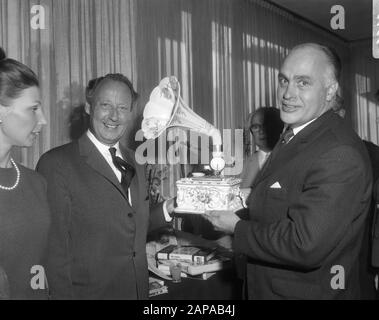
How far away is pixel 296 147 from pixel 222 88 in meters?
3.71

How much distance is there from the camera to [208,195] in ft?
7.59

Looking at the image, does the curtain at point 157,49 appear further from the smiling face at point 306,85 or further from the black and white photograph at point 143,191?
the smiling face at point 306,85

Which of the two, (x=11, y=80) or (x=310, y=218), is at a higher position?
(x=11, y=80)

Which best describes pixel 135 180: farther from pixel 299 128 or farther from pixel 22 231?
pixel 299 128

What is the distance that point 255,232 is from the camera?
1.83 metres

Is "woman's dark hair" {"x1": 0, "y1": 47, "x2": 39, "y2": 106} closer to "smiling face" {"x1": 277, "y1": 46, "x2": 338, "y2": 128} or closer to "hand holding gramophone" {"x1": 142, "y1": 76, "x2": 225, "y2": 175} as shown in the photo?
"hand holding gramophone" {"x1": 142, "y1": 76, "x2": 225, "y2": 175}

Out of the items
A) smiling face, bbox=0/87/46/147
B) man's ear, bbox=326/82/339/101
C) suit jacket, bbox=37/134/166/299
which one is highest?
man's ear, bbox=326/82/339/101

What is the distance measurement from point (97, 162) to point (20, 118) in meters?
0.45

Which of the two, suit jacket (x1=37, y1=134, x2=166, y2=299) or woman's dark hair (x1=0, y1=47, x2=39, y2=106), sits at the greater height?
woman's dark hair (x1=0, y1=47, x2=39, y2=106)

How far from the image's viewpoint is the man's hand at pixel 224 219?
6.58 feet

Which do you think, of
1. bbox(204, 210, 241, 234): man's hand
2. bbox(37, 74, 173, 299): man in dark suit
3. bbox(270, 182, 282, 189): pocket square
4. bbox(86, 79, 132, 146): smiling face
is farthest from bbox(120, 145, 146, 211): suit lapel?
bbox(270, 182, 282, 189): pocket square

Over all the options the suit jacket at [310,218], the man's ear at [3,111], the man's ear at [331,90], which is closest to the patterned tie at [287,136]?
the suit jacket at [310,218]

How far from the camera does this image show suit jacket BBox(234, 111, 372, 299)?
1664mm

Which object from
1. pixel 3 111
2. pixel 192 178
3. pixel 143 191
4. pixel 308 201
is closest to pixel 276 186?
pixel 308 201
